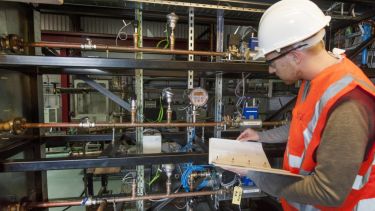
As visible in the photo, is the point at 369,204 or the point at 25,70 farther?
the point at 25,70

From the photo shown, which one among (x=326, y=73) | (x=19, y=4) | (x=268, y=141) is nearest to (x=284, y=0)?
(x=326, y=73)

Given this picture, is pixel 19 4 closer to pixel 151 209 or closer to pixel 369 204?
pixel 151 209

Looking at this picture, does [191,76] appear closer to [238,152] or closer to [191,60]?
[191,60]

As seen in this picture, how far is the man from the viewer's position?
0.49 meters

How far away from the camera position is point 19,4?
3.45ft

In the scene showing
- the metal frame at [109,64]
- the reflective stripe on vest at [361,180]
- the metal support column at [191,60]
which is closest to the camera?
the reflective stripe on vest at [361,180]

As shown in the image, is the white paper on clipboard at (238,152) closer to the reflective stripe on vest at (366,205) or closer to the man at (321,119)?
the man at (321,119)

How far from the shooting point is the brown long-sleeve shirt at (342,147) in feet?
1.58

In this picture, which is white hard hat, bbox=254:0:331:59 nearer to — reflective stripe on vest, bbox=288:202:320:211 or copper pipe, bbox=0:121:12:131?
reflective stripe on vest, bbox=288:202:320:211

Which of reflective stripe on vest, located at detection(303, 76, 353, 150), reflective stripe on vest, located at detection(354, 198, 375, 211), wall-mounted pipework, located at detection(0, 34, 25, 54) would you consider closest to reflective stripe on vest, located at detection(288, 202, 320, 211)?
reflective stripe on vest, located at detection(354, 198, 375, 211)

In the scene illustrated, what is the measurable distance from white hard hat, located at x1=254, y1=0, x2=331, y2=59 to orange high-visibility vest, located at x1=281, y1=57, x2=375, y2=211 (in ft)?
0.44

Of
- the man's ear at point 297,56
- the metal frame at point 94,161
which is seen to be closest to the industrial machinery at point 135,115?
Result: the metal frame at point 94,161

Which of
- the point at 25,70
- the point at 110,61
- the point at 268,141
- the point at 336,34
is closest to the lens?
the point at 110,61

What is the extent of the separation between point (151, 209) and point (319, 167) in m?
1.06
